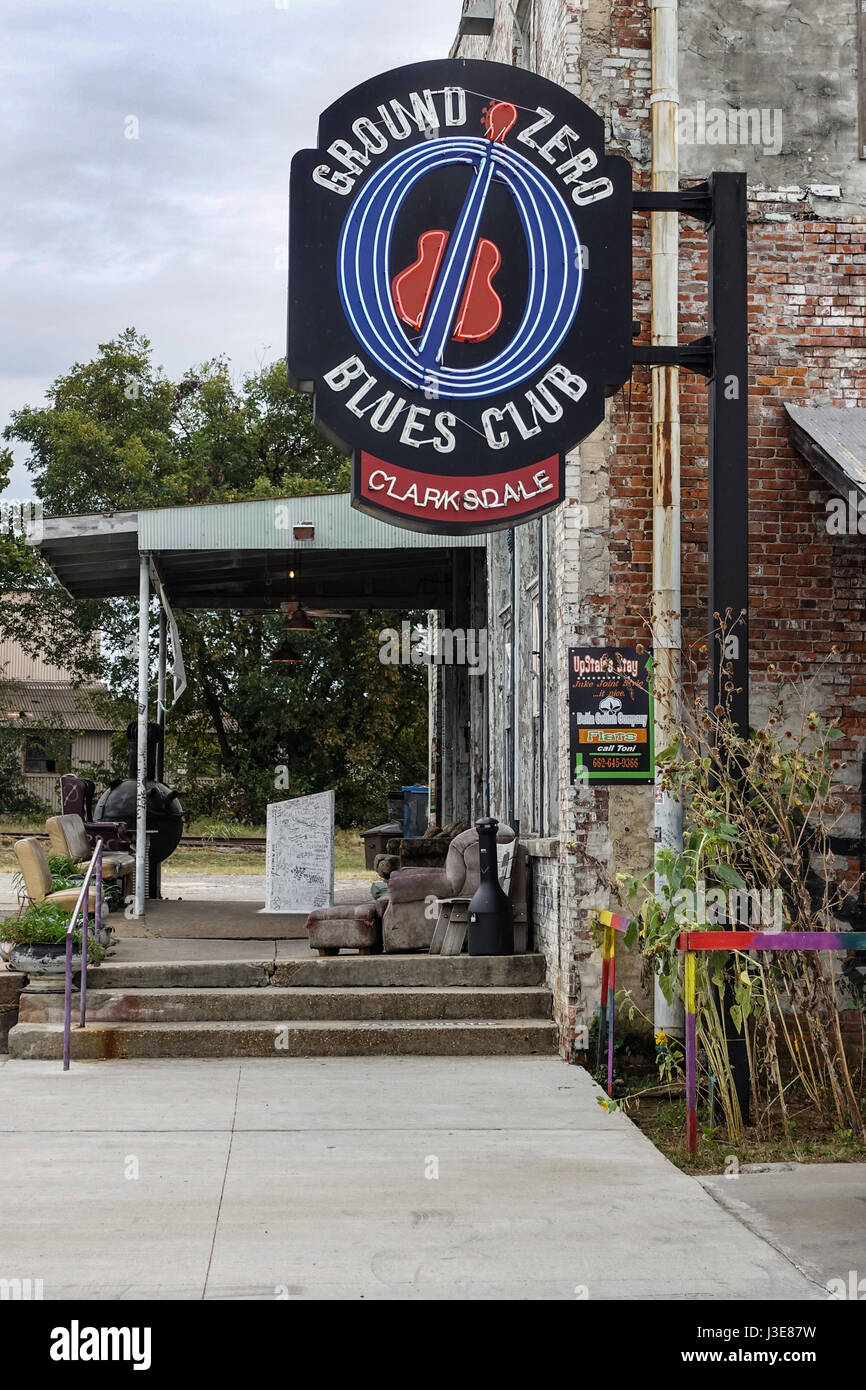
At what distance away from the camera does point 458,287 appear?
6.43m

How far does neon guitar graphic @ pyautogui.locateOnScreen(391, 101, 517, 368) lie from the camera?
638 cm

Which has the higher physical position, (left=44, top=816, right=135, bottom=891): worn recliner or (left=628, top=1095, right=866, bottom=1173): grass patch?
(left=44, top=816, right=135, bottom=891): worn recliner

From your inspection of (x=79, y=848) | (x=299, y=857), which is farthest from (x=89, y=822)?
(x=299, y=857)

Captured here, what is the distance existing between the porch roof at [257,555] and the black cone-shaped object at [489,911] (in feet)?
7.12

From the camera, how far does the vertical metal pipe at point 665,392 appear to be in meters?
8.04

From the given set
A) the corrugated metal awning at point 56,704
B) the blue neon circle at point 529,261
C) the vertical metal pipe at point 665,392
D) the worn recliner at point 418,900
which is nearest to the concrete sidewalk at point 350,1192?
the worn recliner at point 418,900

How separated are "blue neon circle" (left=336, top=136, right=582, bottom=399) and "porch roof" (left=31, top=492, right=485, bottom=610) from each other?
2.64 m

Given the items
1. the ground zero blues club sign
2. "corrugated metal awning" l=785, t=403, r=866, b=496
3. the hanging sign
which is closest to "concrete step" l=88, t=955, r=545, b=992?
the hanging sign

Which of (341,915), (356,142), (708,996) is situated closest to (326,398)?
(356,142)

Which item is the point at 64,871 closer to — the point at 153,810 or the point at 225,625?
the point at 153,810

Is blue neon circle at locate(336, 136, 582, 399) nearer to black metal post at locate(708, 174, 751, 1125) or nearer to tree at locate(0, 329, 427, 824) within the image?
black metal post at locate(708, 174, 751, 1125)

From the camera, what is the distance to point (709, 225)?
7.18 metres

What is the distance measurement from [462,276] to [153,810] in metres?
8.64
